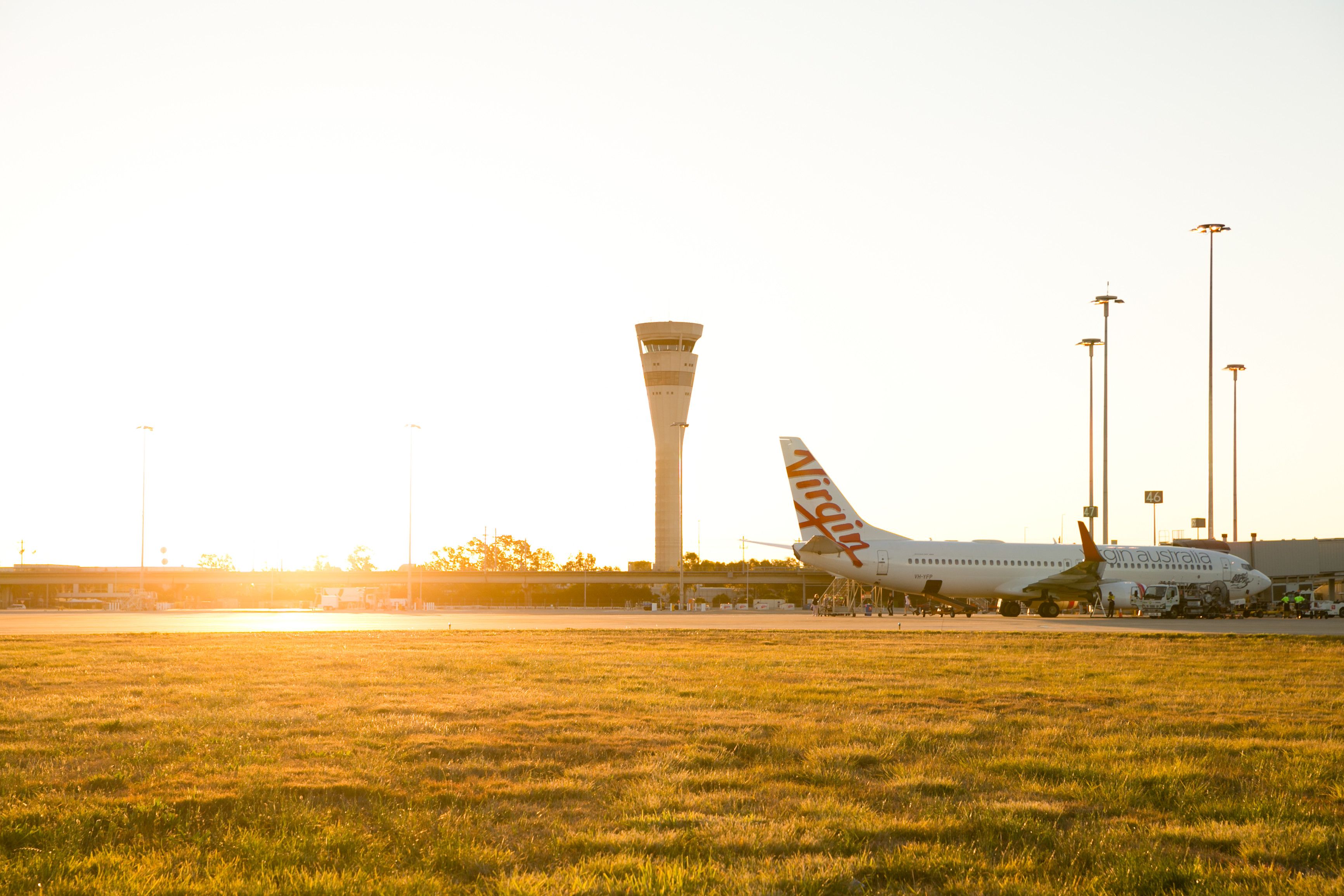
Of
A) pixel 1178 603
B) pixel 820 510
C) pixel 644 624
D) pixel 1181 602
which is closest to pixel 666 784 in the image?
pixel 644 624

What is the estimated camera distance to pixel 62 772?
10.7 meters

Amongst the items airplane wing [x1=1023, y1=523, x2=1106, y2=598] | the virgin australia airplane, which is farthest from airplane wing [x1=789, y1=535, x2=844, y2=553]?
airplane wing [x1=1023, y1=523, x2=1106, y2=598]

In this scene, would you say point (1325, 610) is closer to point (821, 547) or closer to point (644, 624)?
point (821, 547)

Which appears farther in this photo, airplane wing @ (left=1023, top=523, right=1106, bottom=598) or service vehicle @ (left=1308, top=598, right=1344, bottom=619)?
service vehicle @ (left=1308, top=598, right=1344, bottom=619)

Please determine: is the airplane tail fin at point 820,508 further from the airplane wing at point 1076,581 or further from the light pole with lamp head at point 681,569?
the light pole with lamp head at point 681,569

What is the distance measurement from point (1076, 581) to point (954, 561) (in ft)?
23.7

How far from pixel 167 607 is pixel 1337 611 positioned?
11619 centimetres

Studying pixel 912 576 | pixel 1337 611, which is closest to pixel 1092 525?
pixel 1337 611

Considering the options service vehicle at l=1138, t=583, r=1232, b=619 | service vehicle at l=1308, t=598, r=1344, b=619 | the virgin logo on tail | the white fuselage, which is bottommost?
service vehicle at l=1308, t=598, r=1344, b=619

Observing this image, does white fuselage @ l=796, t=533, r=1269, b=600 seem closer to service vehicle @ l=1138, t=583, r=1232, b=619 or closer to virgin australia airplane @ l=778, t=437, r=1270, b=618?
virgin australia airplane @ l=778, t=437, r=1270, b=618

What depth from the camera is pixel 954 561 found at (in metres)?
58.3

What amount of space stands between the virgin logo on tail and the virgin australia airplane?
0.14ft

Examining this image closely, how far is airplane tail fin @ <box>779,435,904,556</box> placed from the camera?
2315 inches

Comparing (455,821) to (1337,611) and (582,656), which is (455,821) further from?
(1337,611)
